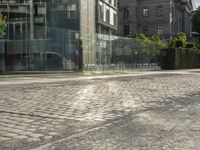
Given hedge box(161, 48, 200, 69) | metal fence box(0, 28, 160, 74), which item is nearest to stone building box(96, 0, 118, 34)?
hedge box(161, 48, 200, 69)

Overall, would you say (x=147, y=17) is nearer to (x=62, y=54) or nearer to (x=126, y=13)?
(x=126, y=13)

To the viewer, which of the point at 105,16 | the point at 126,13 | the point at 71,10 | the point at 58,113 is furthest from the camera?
the point at 126,13

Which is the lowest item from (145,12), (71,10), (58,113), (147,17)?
(58,113)

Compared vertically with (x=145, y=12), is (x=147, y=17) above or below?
below

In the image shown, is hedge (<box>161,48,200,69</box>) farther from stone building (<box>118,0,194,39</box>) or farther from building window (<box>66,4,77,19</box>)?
stone building (<box>118,0,194,39</box>)

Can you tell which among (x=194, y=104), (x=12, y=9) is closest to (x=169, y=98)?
(x=194, y=104)

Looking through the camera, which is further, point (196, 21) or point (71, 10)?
point (196, 21)

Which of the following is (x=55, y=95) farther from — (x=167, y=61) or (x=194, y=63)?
(x=194, y=63)

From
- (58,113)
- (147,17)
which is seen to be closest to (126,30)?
(147,17)

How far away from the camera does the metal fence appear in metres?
33.8

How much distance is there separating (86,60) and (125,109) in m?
24.5

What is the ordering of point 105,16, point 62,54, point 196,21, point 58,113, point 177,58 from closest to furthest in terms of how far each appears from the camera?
point 58,113 < point 62,54 < point 177,58 < point 105,16 < point 196,21

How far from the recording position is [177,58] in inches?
1854

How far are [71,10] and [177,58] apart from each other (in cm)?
1297
